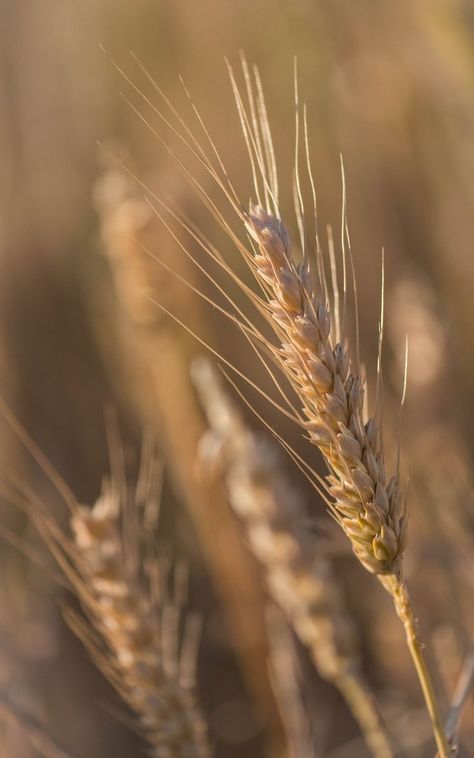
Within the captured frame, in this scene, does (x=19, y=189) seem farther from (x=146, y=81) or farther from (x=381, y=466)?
(x=381, y=466)

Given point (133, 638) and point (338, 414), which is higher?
point (338, 414)

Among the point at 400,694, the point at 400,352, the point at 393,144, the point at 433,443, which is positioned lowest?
the point at 400,694

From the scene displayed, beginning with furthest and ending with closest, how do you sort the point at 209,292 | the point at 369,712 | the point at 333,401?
the point at 209,292, the point at 369,712, the point at 333,401

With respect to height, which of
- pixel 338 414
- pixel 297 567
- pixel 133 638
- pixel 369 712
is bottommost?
pixel 369 712

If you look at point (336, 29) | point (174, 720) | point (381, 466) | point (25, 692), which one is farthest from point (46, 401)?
point (381, 466)

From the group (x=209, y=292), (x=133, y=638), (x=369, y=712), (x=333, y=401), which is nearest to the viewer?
(x=333, y=401)

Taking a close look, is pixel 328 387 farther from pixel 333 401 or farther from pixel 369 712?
pixel 369 712

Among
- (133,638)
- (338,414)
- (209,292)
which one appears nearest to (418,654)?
(338,414)

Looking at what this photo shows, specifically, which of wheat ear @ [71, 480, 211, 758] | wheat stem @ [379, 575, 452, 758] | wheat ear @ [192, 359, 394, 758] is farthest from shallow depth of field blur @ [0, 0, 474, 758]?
wheat stem @ [379, 575, 452, 758]

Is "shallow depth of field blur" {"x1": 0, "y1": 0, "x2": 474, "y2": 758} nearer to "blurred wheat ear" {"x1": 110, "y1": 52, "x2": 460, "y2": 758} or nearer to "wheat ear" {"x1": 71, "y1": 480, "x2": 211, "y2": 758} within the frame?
"wheat ear" {"x1": 71, "y1": 480, "x2": 211, "y2": 758}
